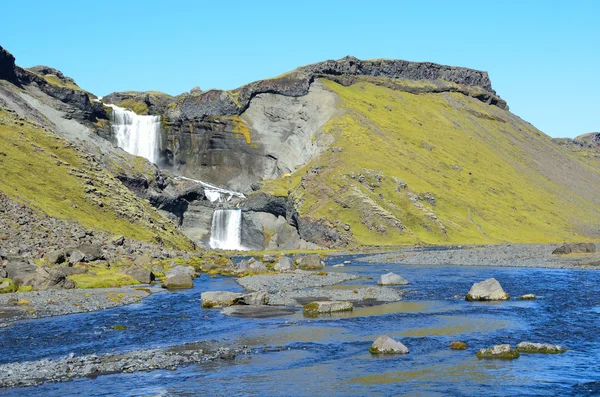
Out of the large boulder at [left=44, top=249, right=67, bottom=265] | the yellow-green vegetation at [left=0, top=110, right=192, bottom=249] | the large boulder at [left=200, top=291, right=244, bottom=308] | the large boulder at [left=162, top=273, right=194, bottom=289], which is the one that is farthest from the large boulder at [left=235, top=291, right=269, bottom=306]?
the yellow-green vegetation at [left=0, top=110, right=192, bottom=249]

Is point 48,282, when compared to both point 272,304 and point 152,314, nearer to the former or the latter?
point 152,314

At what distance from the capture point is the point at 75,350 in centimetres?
3778

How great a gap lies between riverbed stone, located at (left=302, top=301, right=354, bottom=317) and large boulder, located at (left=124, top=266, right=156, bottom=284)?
25.8 metres

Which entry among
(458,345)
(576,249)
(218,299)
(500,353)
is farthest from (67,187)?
(576,249)

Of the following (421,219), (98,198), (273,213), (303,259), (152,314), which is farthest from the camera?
(273,213)

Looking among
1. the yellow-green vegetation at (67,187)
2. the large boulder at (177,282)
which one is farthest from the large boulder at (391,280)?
the yellow-green vegetation at (67,187)

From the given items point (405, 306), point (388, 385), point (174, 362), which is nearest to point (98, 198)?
point (405, 306)

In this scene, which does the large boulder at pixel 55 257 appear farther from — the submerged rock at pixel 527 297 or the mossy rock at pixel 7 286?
the submerged rock at pixel 527 297

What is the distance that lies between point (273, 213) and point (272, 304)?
117467mm

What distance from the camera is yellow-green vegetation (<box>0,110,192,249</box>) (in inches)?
3779

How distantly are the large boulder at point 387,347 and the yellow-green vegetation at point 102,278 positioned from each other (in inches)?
1443

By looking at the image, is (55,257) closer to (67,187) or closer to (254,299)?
(254,299)

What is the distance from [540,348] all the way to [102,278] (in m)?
46.2

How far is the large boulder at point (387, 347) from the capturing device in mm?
36750
